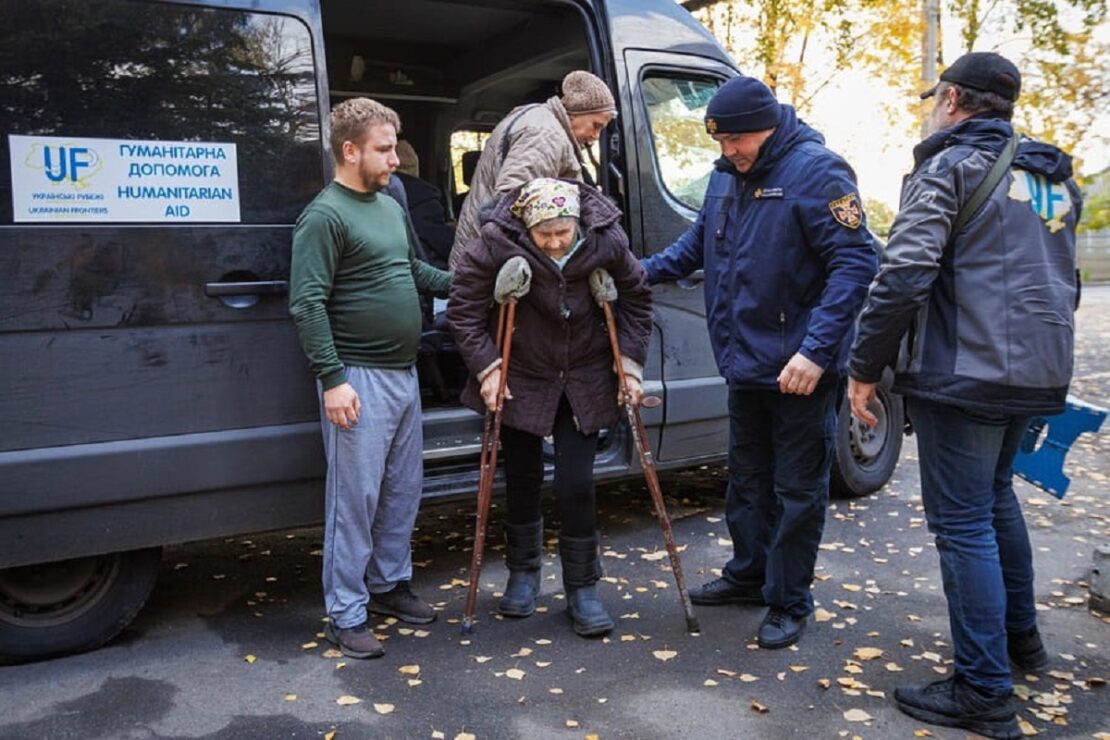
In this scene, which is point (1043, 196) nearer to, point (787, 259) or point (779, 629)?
point (787, 259)

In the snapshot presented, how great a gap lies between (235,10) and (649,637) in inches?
109

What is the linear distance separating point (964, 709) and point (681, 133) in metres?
3.00

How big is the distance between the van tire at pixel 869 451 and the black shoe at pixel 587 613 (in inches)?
84.7

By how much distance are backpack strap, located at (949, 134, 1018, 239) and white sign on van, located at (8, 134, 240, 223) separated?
2446 millimetres

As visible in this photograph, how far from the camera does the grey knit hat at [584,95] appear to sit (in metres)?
4.33

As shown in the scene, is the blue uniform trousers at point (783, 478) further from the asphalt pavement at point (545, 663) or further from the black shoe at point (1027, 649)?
the black shoe at point (1027, 649)

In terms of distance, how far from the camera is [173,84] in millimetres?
3627

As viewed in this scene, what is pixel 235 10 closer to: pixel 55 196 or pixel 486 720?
pixel 55 196

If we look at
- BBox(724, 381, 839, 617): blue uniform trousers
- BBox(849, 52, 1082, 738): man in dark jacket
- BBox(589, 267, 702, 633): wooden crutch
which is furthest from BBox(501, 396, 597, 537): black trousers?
BBox(849, 52, 1082, 738): man in dark jacket

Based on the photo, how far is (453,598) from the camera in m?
4.43

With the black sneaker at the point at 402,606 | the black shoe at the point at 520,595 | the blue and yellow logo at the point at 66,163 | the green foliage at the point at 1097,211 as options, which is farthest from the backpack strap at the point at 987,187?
the green foliage at the point at 1097,211

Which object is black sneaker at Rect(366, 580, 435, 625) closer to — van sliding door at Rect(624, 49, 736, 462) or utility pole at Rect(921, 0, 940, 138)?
van sliding door at Rect(624, 49, 736, 462)

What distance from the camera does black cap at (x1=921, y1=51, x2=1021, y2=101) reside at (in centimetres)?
318

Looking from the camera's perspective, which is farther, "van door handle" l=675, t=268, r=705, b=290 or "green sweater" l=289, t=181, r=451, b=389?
"van door handle" l=675, t=268, r=705, b=290
